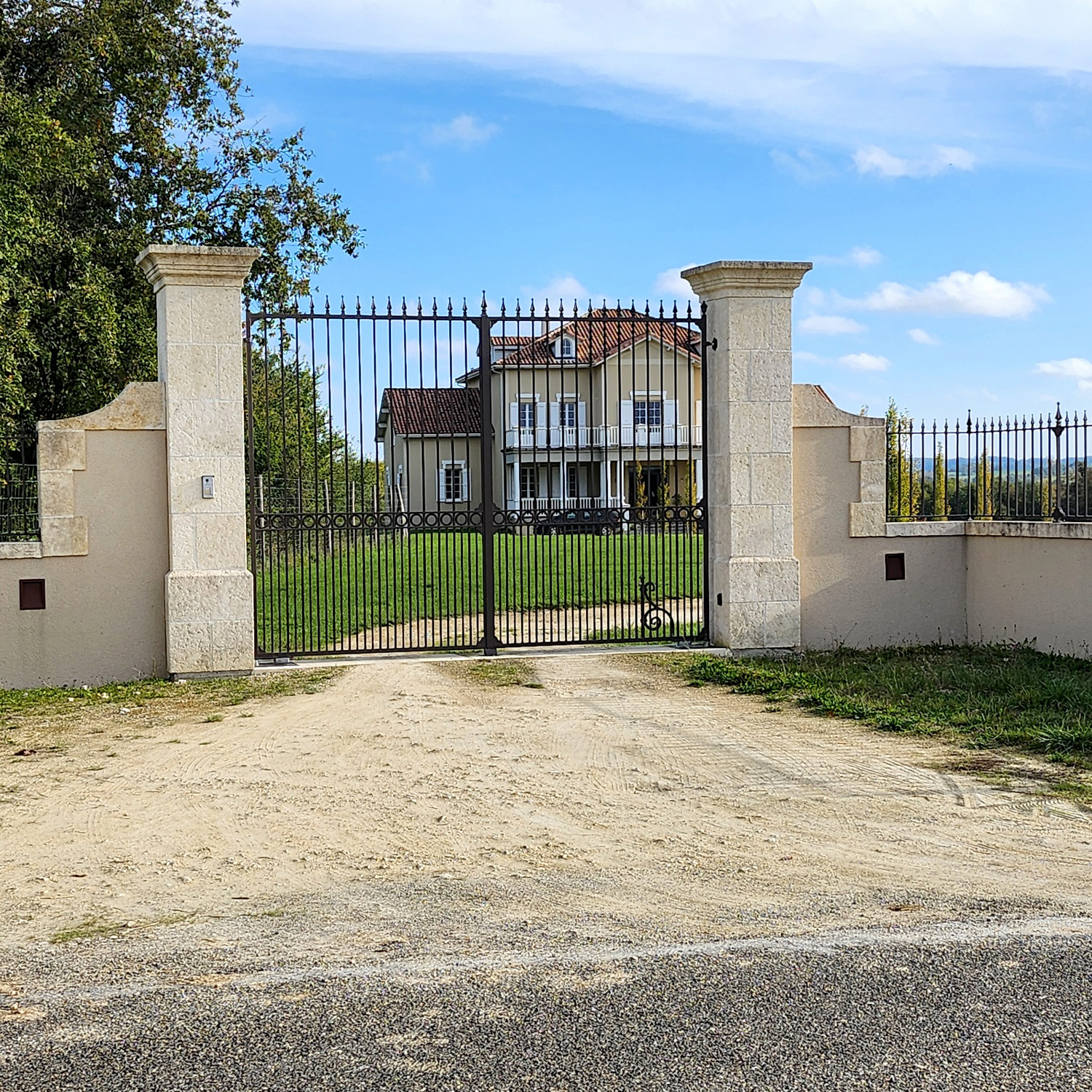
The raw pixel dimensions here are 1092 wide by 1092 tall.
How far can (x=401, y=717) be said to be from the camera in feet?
30.2

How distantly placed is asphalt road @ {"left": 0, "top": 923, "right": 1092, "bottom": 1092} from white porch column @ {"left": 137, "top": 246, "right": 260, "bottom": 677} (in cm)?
670

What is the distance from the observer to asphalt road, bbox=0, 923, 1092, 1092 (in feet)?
11.9

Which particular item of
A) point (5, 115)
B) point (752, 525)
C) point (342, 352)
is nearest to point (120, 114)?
point (5, 115)

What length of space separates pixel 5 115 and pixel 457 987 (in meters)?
15.6

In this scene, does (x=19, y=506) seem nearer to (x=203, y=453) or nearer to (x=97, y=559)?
(x=97, y=559)

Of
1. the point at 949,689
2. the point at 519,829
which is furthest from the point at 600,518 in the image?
the point at 519,829

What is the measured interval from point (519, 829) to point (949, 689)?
190 inches

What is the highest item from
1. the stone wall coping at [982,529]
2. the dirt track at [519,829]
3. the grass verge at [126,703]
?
the stone wall coping at [982,529]

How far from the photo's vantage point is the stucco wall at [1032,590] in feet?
36.5

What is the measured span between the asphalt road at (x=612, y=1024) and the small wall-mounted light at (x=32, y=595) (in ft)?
22.7

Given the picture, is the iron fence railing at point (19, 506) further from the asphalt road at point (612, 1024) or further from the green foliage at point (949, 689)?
the asphalt road at point (612, 1024)

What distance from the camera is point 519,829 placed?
636 centimetres

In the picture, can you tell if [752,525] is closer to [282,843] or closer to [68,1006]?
[282,843]

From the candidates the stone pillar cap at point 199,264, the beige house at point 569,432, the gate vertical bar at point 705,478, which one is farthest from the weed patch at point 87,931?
the beige house at point 569,432
